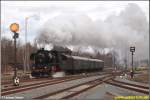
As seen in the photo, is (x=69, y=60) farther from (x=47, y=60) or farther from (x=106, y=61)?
(x=106, y=61)

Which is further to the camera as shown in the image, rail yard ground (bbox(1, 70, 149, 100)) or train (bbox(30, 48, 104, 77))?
train (bbox(30, 48, 104, 77))

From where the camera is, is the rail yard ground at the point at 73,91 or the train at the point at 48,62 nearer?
Answer: the rail yard ground at the point at 73,91

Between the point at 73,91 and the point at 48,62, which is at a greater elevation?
the point at 48,62

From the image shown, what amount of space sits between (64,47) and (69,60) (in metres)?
8.26

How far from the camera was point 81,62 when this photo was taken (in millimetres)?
59250

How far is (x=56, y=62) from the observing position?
47062mm

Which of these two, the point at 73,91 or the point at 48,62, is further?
the point at 48,62

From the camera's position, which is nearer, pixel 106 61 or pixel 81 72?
pixel 81 72

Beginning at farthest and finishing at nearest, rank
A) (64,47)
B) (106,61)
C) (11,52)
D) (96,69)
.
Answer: (11,52) → (106,61) → (96,69) → (64,47)

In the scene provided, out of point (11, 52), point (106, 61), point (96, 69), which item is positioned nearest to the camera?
point (96, 69)

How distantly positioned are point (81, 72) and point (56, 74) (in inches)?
602

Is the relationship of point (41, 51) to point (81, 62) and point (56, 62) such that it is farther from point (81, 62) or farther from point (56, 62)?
point (81, 62)

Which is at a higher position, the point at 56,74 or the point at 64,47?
the point at 64,47

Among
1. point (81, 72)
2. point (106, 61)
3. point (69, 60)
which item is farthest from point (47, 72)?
point (106, 61)
